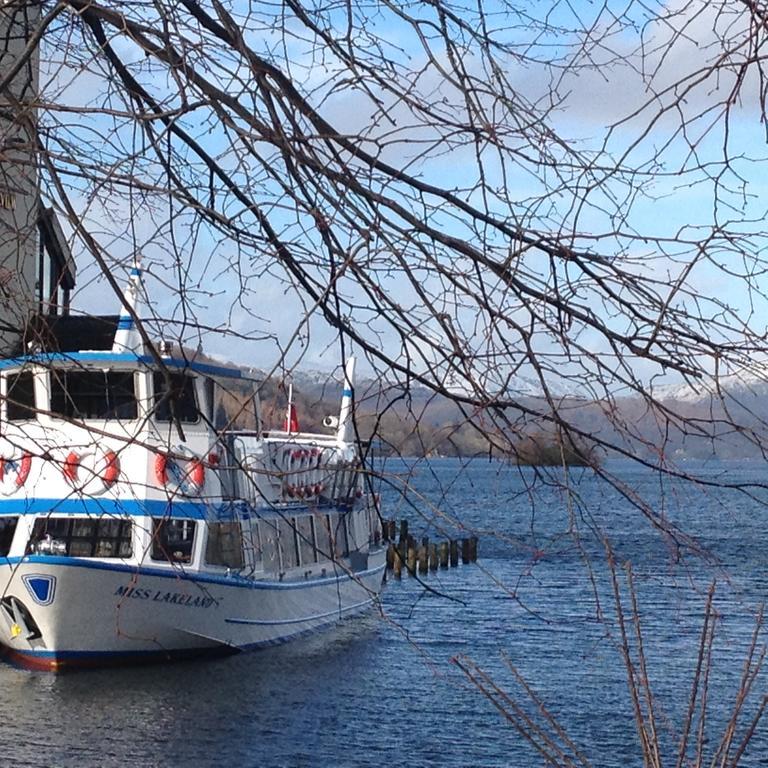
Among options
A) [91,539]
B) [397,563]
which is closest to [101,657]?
[91,539]

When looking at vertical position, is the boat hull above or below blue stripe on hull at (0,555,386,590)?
below

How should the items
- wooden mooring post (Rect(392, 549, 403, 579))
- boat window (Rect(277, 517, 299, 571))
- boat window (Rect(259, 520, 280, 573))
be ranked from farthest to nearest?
1. boat window (Rect(277, 517, 299, 571))
2. boat window (Rect(259, 520, 280, 573))
3. wooden mooring post (Rect(392, 549, 403, 579))

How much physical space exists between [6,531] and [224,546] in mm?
3661

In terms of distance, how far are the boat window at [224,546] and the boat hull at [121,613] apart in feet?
1.09

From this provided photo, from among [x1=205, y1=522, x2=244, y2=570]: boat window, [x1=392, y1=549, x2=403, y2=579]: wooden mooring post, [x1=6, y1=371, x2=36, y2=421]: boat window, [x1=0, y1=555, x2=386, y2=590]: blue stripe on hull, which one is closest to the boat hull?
[x1=0, y1=555, x2=386, y2=590]: blue stripe on hull

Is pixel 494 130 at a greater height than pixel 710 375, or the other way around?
pixel 494 130

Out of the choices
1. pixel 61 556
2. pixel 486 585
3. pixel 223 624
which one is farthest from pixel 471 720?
pixel 486 585

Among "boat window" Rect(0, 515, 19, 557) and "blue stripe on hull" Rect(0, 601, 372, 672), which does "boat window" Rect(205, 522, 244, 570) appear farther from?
"boat window" Rect(0, 515, 19, 557)

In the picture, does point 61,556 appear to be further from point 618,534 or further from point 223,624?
point 618,534

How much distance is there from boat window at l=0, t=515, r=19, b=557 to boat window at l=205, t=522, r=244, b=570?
3.30m

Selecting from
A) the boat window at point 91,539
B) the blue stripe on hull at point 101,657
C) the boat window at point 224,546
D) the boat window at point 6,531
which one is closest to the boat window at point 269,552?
the boat window at point 224,546

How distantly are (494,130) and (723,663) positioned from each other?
79.1 feet

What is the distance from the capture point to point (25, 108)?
14.1 feet

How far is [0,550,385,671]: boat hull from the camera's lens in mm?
21891
